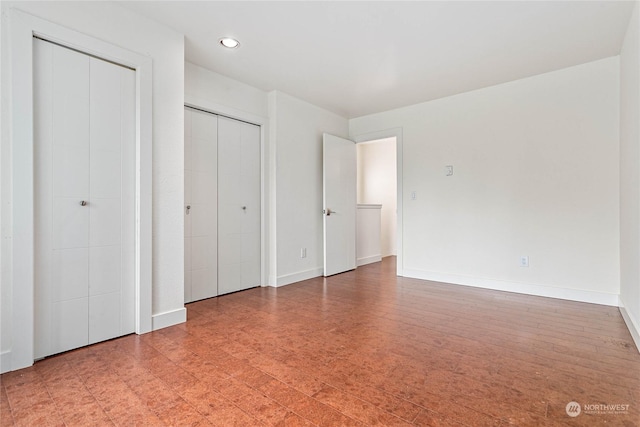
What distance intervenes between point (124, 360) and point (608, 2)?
3986 mm

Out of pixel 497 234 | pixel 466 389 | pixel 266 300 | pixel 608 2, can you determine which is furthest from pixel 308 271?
pixel 608 2

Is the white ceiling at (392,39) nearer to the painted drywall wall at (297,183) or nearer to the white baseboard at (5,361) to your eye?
the painted drywall wall at (297,183)

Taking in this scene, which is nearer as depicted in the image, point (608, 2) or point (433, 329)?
point (608, 2)

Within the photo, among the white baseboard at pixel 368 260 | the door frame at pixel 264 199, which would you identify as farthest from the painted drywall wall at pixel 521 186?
the door frame at pixel 264 199

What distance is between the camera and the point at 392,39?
2.65 metres

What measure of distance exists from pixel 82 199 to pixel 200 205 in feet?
3.92

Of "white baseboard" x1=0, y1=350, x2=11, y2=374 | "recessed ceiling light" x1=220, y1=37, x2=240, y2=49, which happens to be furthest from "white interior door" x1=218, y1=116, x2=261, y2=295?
"white baseboard" x1=0, y1=350, x2=11, y2=374

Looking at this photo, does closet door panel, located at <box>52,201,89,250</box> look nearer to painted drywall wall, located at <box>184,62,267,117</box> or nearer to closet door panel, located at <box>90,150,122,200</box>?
closet door panel, located at <box>90,150,122,200</box>

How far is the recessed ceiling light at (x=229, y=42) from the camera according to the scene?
2663 millimetres

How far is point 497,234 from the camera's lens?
143 inches

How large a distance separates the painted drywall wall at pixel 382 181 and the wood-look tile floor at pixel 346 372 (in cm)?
371

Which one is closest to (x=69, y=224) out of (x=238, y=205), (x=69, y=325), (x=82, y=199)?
(x=82, y=199)

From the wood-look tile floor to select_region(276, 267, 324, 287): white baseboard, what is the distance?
962 mm

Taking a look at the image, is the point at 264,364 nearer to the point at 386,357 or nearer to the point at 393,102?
the point at 386,357
